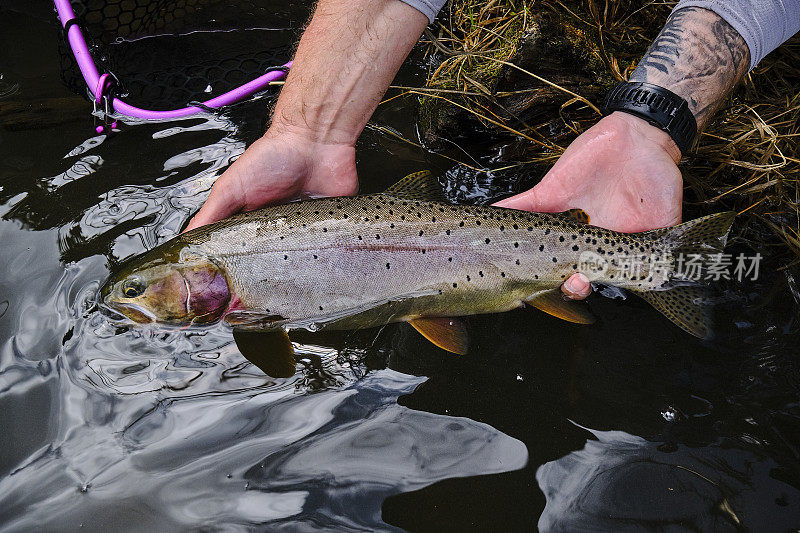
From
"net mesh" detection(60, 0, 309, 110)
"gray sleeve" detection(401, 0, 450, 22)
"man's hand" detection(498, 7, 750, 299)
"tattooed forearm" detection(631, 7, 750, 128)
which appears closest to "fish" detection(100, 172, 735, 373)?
"man's hand" detection(498, 7, 750, 299)

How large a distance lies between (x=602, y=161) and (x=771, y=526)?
178cm

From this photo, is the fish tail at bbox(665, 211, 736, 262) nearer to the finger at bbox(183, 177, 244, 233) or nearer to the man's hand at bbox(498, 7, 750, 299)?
the man's hand at bbox(498, 7, 750, 299)

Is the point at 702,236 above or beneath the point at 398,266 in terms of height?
above

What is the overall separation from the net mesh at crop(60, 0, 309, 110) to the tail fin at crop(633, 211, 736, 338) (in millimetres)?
2876

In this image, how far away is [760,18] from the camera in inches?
118

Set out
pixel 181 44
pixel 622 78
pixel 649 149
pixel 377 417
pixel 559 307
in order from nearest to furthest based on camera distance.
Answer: pixel 377 417
pixel 559 307
pixel 649 149
pixel 622 78
pixel 181 44

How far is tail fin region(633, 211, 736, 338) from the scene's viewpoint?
2.73 m

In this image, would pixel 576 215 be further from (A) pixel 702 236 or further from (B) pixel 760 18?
(B) pixel 760 18

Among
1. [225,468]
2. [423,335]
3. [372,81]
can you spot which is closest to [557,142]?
[372,81]

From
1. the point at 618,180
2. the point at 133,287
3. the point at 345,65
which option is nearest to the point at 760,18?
the point at 618,180

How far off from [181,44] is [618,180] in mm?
3274

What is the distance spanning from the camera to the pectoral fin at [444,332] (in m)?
2.74


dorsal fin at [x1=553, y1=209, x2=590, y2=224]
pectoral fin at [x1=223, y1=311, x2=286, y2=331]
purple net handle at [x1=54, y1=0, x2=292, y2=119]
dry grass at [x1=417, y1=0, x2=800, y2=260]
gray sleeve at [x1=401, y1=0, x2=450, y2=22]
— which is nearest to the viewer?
pectoral fin at [x1=223, y1=311, x2=286, y2=331]

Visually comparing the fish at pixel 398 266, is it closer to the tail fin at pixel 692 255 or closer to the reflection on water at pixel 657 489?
the tail fin at pixel 692 255
